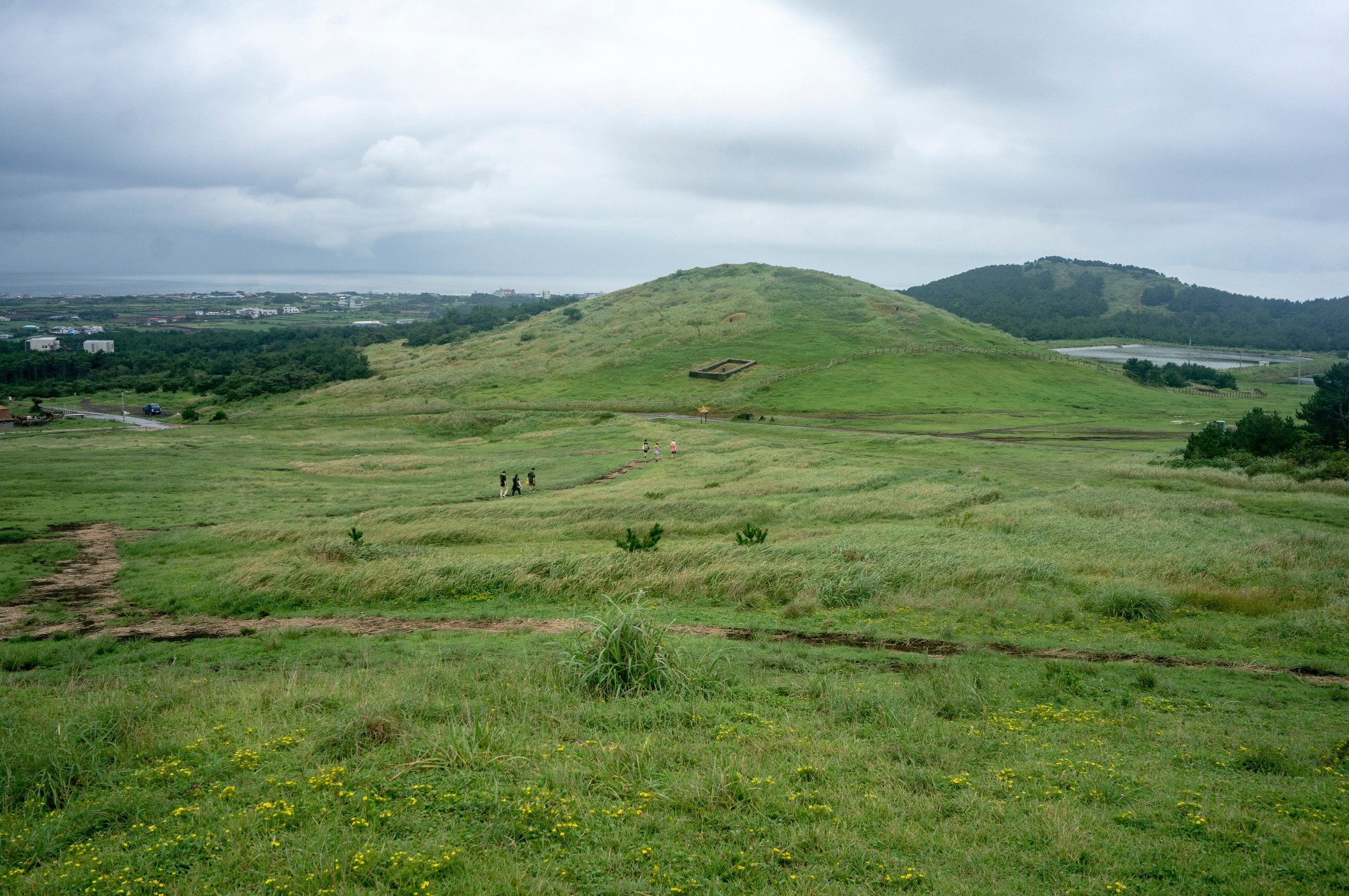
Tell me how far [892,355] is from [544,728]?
108709mm

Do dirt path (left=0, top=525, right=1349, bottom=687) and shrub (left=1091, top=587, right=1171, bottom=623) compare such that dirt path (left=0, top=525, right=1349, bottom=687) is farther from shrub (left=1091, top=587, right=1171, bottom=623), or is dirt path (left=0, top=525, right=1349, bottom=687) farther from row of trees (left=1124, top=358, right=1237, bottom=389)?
row of trees (left=1124, top=358, right=1237, bottom=389)

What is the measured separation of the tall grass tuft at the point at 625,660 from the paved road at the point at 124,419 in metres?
81.7

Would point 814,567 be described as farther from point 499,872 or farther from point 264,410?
point 264,410

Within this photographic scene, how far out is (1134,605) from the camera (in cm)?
1617

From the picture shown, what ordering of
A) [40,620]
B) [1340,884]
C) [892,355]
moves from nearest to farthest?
1. [1340,884]
2. [40,620]
3. [892,355]

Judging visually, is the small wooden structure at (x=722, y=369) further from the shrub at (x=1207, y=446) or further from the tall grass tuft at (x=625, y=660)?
the tall grass tuft at (x=625, y=660)

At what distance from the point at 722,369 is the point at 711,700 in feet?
309

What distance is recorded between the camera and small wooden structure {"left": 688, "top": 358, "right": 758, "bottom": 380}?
100938mm

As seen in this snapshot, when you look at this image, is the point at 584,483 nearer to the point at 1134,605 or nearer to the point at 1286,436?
the point at 1134,605

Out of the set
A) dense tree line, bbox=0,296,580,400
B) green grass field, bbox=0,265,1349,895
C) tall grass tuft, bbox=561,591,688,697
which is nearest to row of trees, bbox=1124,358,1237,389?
green grass field, bbox=0,265,1349,895

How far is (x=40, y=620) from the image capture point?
16406mm

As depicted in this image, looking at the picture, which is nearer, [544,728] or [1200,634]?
[544,728]

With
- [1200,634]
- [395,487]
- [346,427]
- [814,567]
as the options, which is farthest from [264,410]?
[1200,634]

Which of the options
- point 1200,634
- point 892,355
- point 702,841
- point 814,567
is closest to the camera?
point 702,841
